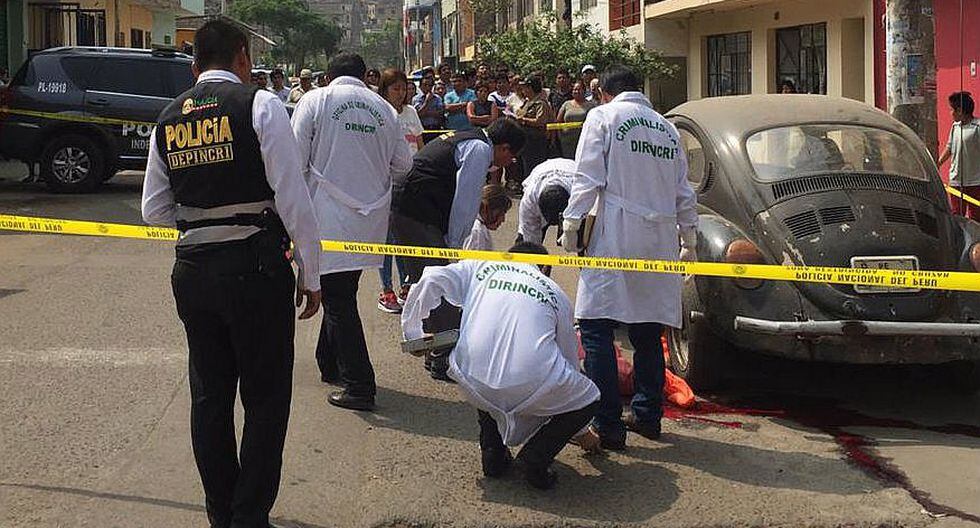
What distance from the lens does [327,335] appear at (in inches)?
273

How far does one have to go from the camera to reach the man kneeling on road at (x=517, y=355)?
5.02m

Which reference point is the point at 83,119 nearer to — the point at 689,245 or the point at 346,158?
the point at 346,158

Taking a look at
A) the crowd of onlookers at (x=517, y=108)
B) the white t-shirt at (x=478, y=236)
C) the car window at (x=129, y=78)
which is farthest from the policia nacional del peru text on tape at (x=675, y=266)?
the car window at (x=129, y=78)

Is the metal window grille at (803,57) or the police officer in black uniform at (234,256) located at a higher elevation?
the metal window grille at (803,57)

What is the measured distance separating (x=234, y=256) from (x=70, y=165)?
496 inches

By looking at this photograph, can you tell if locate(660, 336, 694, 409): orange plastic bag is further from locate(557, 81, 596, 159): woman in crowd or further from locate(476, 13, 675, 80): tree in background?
locate(476, 13, 675, 80): tree in background

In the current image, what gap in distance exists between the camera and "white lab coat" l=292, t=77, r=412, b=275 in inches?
253

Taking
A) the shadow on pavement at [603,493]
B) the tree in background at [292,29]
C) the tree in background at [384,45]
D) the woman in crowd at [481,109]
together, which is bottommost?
the shadow on pavement at [603,493]

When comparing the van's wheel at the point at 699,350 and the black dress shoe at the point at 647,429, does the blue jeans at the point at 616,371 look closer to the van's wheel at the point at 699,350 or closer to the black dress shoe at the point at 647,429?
the black dress shoe at the point at 647,429

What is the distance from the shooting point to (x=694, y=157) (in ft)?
26.1

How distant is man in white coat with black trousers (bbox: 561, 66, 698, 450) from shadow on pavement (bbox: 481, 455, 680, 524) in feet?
1.05

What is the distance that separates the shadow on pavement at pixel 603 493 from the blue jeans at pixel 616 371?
0.26 m

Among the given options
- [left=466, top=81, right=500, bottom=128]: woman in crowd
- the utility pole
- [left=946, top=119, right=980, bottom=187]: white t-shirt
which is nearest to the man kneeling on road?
the utility pole

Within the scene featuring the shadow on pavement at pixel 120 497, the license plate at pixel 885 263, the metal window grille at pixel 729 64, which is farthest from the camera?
the metal window grille at pixel 729 64
